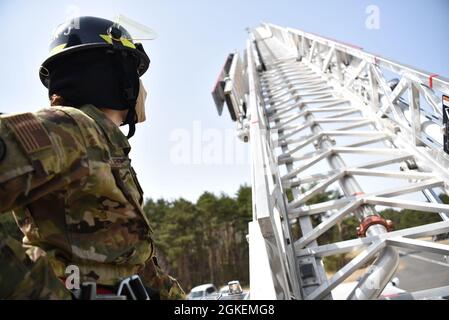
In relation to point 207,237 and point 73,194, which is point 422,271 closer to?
point 73,194

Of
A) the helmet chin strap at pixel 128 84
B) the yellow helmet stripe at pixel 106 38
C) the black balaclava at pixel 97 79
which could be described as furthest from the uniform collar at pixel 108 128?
the yellow helmet stripe at pixel 106 38

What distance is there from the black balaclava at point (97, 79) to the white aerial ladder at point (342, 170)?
110 cm

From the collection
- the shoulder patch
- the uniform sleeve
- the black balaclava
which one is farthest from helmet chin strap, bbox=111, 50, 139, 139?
the shoulder patch

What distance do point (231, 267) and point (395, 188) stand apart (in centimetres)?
3659

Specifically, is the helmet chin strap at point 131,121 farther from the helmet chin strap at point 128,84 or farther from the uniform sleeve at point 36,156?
the uniform sleeve at point 36,156

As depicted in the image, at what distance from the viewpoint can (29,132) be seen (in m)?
0.96

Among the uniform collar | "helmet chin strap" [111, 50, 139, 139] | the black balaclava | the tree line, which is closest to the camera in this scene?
the uniform collar

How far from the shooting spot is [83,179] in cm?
114

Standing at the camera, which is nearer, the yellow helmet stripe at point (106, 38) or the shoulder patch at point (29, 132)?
the shoulder patch at point (29, 132)

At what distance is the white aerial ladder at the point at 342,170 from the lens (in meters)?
2.27

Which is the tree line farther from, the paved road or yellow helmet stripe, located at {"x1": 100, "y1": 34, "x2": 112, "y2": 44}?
yellow helmet stripe, located at {"x1": 100, "y1": 34, "x2": 112, "y2": 44}

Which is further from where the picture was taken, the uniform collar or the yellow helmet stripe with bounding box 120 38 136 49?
the yellow helmet stripe with bounding box 120 38 136 49

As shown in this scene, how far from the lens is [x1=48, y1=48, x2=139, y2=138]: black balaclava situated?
5.18 ft
